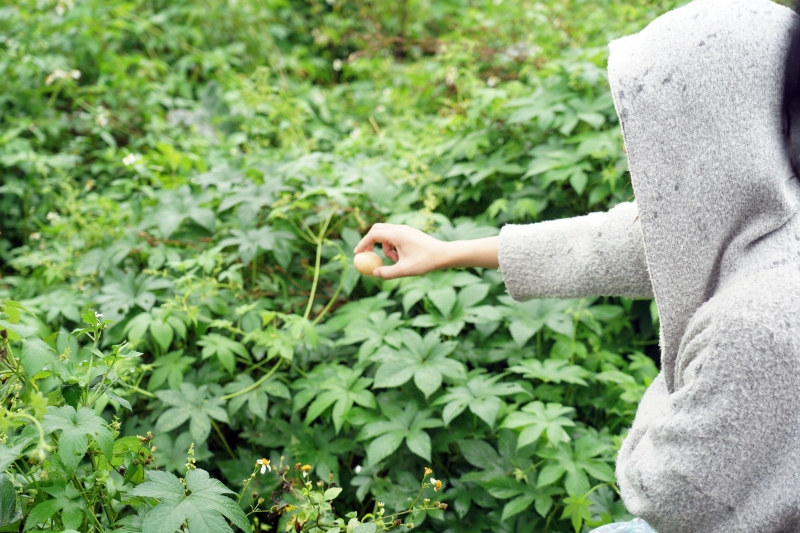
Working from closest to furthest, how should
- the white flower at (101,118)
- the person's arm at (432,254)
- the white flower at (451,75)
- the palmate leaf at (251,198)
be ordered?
the person's arm at (432,254)
the palmate leaf at (251,198)
the white flower at (451,75)
the white flower at (101,118)

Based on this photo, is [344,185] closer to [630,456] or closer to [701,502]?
[630,456]

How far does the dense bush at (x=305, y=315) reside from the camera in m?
1.21

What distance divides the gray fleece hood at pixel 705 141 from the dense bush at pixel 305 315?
0.73m

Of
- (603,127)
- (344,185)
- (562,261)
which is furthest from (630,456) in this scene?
(603,127)

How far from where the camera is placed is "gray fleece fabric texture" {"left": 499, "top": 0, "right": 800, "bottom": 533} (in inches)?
35.1

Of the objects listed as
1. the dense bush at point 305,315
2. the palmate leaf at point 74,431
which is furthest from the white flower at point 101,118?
the palmate leaf at point 74,431

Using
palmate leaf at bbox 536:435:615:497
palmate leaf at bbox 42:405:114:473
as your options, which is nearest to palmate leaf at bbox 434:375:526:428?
palmate leaf at bbox 536:435:615:497

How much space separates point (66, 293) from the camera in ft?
7.09

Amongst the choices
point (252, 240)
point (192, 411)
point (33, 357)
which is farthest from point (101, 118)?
point (33, 357)

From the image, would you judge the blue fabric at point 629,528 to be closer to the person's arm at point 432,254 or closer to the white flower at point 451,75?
the person's arm at point 432,254

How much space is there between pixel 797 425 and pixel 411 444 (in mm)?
923

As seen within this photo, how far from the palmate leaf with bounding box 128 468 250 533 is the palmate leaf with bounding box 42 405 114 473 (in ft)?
0.33

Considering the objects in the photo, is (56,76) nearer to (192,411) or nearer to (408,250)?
(192,411)

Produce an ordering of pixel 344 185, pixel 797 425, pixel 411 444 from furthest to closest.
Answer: pixel 344 185 → pixel 411 444 → pixel 797 425
